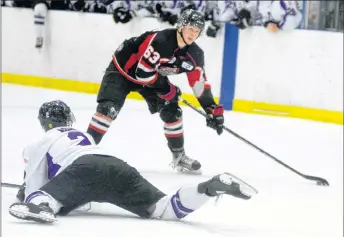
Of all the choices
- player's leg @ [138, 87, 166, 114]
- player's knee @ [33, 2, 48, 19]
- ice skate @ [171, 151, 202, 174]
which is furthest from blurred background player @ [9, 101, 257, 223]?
player's knee @ [33, 2, 48, 19]

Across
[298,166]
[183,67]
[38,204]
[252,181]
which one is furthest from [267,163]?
[38,204]

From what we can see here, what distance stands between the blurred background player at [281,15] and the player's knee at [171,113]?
2.74 m

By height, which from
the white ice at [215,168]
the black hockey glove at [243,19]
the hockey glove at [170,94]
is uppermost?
the black hockey glove at [243,19]

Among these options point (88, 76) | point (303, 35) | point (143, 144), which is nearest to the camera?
point (143, 144)

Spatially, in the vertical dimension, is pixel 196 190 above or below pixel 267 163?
above

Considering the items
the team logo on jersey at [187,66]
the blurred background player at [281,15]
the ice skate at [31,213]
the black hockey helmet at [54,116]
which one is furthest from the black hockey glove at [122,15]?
the ice skate at [31,213]

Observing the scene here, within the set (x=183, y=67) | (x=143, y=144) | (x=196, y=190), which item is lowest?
(x=143, y=144)

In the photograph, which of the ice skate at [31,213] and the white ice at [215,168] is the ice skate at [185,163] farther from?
the ice skate at [31,213]

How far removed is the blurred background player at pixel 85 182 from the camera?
340cm

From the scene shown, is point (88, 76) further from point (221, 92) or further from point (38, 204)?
point (38, 204)

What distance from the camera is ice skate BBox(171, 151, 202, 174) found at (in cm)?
514

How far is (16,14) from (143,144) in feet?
11.5

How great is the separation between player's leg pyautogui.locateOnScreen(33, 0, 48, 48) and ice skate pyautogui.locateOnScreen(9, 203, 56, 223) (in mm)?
5705

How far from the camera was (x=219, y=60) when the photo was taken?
791 cm
